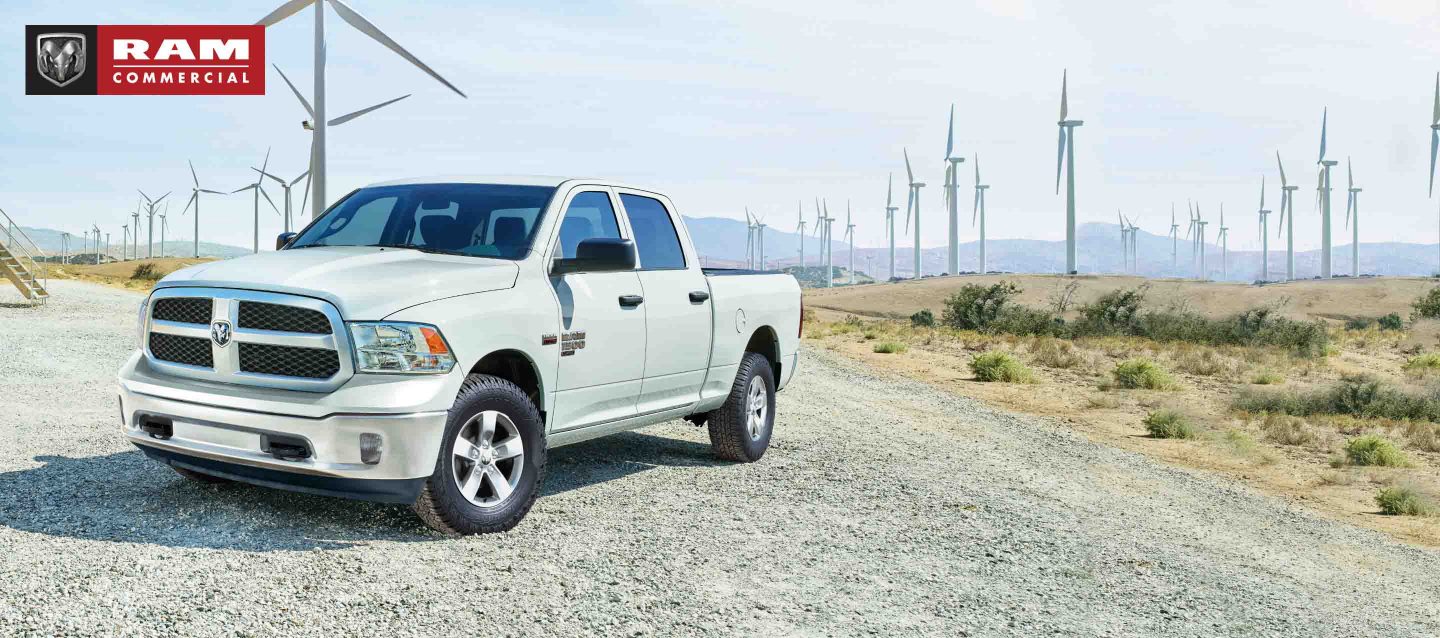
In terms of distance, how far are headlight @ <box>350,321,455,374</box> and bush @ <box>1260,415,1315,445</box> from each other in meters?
13.4

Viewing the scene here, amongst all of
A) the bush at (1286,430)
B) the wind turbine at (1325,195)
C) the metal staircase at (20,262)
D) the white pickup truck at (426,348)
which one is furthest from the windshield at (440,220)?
the wind turbine at (1325,195)

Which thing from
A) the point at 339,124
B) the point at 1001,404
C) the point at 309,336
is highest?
the point at 339,124

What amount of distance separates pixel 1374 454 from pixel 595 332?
11.4 meters

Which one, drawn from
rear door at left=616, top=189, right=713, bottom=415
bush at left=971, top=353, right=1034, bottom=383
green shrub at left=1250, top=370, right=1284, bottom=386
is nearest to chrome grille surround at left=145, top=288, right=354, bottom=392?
rear door at left=616, top=189, right=713, bottom=415

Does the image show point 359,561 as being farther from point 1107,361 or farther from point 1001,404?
point 1107,361

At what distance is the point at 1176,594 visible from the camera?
627 cm

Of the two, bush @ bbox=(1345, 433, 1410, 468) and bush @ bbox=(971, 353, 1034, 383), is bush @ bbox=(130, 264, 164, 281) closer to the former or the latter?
bush @ bbox=(971, 353, 1034, 383)

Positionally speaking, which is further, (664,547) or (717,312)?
(717,312)

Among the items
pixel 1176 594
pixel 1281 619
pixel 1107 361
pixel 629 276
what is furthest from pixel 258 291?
A: pixel 1107 361

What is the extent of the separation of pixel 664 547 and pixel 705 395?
2114 millimetres

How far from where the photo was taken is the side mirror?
6.38 meters

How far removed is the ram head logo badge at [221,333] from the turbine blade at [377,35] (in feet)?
64.2

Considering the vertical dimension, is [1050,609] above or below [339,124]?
below

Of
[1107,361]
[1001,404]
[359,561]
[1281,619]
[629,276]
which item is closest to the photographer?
[359,561]
